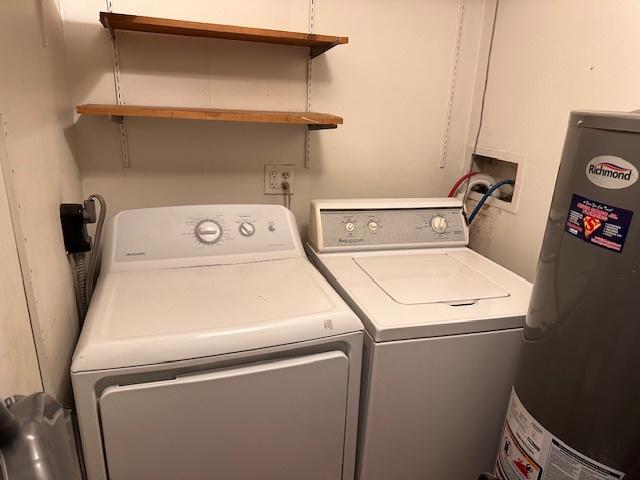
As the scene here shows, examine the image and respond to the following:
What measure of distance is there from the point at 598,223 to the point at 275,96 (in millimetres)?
1265

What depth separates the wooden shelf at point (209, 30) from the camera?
1.35m

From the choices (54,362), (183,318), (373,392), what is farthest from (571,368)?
(54,362)

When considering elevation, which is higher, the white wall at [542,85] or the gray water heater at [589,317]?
the white wall at [542,85]

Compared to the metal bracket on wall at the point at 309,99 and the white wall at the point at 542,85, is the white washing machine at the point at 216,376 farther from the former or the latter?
the white wall at the point at 542,85

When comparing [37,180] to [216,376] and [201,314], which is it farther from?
[216,376]

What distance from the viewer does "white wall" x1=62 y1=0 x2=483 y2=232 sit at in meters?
1.57

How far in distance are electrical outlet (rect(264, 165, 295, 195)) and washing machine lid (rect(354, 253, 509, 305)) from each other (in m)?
0.48

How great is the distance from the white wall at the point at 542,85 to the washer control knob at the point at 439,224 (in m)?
0.24

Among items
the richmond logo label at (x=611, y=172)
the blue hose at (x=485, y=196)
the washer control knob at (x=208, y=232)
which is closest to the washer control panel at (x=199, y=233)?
the washer control knob at (x=208, y=232)

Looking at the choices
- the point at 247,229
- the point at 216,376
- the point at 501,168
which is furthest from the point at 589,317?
the point at 501,168

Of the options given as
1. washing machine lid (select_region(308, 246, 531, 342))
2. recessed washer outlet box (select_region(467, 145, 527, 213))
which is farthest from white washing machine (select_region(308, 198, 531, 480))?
recessed washer outlet box (select_region(467, 145, 527, 213))

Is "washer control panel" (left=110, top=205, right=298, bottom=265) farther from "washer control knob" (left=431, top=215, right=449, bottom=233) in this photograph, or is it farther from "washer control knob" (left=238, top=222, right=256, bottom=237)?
"washer control knob" (left=431, top=215, right=449, bottom=233)

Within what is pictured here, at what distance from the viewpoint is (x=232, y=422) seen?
1.07 metres

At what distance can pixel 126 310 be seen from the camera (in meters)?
1.13
